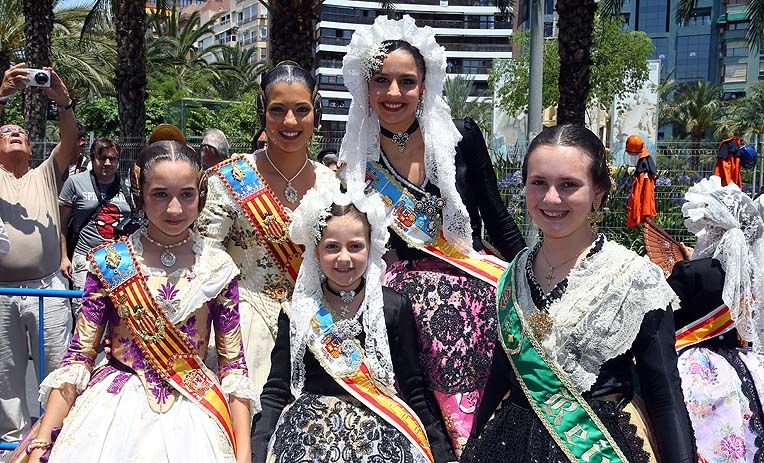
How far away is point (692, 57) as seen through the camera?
63719mm

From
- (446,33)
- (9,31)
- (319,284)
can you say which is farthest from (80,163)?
(446,33)

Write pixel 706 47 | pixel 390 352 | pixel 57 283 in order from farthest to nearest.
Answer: pixel 706 47, pixel 57 283, pixel 390 352

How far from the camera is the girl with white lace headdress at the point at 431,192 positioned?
3.13 metres

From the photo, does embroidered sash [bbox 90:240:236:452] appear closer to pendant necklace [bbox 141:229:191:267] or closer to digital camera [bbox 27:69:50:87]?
pendant necklace [bbox 141:229:191:267]

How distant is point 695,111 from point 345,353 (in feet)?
181

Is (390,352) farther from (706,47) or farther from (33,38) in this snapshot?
(706,47)

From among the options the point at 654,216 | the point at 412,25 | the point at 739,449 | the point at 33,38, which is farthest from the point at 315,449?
the point at 33,38

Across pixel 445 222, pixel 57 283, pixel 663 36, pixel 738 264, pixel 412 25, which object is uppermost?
pixel 663 36

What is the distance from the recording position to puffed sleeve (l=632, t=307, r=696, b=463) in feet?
7.76

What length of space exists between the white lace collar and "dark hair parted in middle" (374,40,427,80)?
104 cm

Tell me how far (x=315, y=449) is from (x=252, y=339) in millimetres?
847

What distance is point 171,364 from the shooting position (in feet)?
9.78

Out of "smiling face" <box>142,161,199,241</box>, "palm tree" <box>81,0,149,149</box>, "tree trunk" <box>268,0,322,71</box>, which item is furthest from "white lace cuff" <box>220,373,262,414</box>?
"palm tree" <box>81,0,149,149</box>

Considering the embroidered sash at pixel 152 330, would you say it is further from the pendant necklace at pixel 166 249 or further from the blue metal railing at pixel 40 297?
the blue metal railing at pixel 40 297
